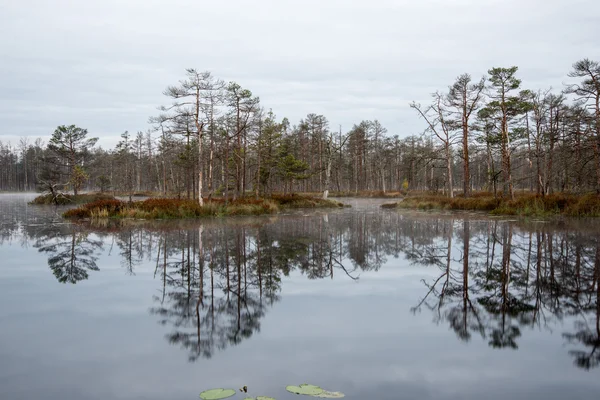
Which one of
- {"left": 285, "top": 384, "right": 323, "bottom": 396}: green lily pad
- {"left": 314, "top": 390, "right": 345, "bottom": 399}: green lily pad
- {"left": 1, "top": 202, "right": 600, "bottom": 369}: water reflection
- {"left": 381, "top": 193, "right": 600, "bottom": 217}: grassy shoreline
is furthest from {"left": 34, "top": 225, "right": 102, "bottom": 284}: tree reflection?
{"left": 381, "top": 193, "right": 600, "bottom": 217}: grassy shoreline

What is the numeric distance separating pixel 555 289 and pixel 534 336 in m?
3.14

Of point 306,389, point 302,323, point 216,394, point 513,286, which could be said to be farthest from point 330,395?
point 513,286

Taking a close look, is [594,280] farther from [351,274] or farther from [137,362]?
[137,362]

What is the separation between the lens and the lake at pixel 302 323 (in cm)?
450

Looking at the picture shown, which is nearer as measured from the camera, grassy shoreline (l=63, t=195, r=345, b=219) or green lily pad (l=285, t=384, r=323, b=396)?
green lily pad (l=285, t=384, r=323, b=396)

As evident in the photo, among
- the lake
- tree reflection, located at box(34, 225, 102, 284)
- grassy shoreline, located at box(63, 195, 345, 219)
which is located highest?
grassy shoreline, located at box(63, 195, 345, 219)

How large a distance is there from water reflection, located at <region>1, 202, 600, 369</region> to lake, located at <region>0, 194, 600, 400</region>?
0.05 m

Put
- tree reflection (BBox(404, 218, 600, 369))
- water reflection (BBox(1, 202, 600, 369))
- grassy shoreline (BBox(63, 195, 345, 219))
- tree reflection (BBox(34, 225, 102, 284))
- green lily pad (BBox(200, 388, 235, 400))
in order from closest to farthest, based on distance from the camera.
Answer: green lily pad (BBox(200, 388, 235, 400)) → tree reflection (BBox(404, 218, 600, 369)) → water reflection (BBox(1, 202, 600, 369)) → tree reflection (BBox(34, 225, 102, 284)) → grassy shoreline (BBox(63, 195, 345, 219))

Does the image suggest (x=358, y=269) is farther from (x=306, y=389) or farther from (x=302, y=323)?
(x=306, y=389)

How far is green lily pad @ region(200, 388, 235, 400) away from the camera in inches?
161

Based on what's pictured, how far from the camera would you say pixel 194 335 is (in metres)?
5.94

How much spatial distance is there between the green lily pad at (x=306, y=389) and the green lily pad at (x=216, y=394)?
57 centimetres

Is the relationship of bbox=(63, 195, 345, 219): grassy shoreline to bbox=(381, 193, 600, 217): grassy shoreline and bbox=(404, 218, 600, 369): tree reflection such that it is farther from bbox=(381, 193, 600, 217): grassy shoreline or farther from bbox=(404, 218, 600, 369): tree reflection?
bbox=(404, 218, 600, 369): tree reflection

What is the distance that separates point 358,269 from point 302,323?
467 cm
